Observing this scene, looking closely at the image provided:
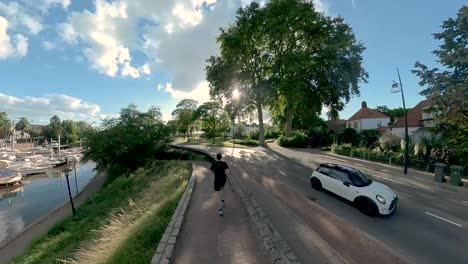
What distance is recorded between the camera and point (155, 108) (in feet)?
112

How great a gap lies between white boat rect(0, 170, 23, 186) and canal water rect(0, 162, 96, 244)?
0.82 meters

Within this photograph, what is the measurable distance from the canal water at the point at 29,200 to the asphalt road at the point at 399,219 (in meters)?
18.8

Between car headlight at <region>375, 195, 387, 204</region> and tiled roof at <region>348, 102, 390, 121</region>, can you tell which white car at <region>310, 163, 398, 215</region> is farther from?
tiled roof at <region>348, 102, 390, 121</region>

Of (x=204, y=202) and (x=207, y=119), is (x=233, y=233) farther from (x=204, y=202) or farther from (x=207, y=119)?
(x=207, y=119)

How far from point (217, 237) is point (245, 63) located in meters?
33.5

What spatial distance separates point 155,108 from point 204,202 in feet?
87.7

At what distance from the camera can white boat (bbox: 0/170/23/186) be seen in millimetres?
31616

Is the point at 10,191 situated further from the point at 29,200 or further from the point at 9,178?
the point at 29,200

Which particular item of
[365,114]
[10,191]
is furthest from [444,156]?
[10,191]

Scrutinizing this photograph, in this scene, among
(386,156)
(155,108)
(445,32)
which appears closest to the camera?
(445,32)

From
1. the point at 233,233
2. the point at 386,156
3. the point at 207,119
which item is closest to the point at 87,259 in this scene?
the point at 233,233

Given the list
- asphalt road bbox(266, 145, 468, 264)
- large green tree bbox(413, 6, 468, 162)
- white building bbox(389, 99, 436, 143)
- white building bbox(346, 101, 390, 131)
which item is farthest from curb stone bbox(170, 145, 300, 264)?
white building bbox(346, 101, 390, 131)

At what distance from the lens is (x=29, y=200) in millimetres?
26500

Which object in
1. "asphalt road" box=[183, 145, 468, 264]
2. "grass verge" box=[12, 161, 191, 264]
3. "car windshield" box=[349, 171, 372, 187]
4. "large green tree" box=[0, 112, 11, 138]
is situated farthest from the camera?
"large green tree" box=[0, 112, 11, 138]
